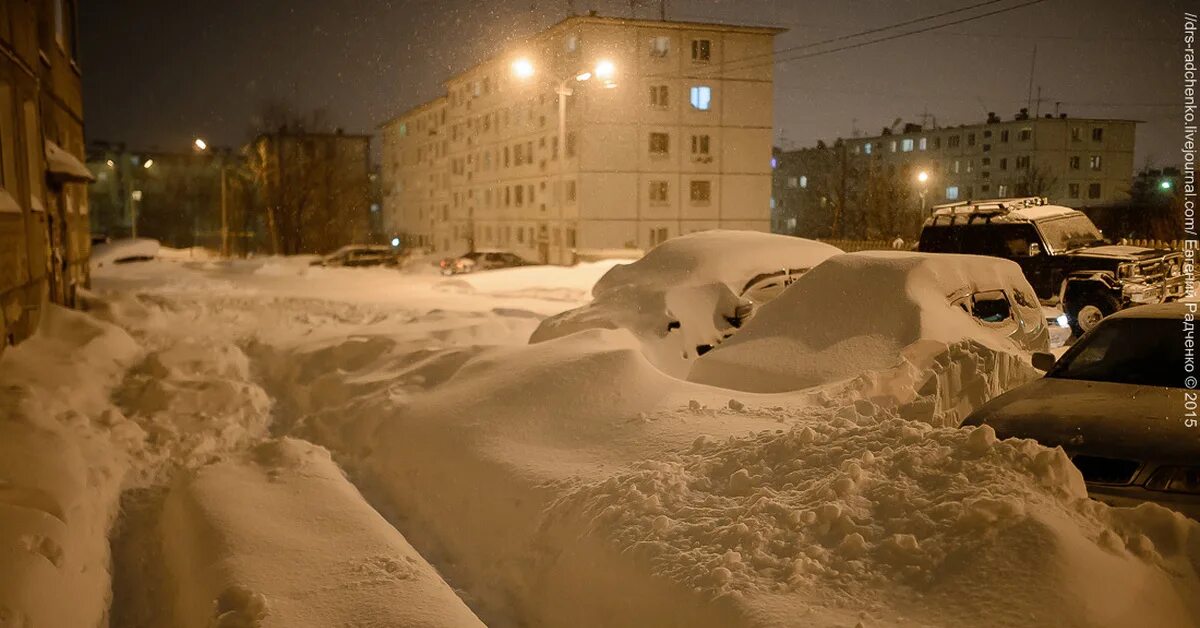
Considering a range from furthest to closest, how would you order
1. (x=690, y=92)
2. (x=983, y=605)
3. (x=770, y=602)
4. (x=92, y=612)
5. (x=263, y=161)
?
(x=263, y=161), (x=690, y=92), (x=92, y=612), (x=770, y=602), (x=983, y=605)

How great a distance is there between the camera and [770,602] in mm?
3482

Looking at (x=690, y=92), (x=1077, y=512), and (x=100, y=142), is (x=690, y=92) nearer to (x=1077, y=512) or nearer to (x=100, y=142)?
(x=1077, y=512)

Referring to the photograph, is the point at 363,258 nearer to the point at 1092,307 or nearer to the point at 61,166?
the point at 61,166

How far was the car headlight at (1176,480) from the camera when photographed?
4484mm

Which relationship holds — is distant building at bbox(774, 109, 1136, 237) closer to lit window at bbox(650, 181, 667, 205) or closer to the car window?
lit window at bbox(650, 181, 667, 205)

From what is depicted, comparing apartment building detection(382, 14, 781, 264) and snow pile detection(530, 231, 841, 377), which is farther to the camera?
apartment building detection(382, 14, 781, 264)

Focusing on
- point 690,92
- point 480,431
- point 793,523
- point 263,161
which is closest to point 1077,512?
point 793,523

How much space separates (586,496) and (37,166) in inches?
481

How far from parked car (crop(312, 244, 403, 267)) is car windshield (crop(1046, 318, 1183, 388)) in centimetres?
3495

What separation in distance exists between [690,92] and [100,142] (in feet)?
286

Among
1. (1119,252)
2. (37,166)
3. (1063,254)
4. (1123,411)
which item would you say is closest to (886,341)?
(1123,411)

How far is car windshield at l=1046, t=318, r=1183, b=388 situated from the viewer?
229 inches

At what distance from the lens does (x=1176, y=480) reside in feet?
14.8

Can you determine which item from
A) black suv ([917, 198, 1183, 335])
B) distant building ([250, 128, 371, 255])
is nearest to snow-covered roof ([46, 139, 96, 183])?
black suv ([917, 198, 1183, 335])
